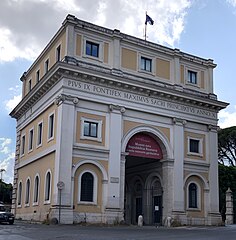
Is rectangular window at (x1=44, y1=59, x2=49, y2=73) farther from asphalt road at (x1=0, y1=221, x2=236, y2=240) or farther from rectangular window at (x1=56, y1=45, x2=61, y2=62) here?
asphalt road at (x1=0, y1=221, x2=236, y2=240)

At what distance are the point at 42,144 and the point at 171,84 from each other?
1176cm

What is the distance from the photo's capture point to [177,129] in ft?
118

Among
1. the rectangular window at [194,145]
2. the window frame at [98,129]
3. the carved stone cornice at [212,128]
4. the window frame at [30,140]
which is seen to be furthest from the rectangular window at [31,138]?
the carved stone cornice at [212,128]

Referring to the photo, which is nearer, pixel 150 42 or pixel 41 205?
pixel 41 205

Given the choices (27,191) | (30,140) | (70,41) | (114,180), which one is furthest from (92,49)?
(27,191)

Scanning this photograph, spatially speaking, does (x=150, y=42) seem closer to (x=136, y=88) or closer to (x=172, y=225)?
(x=136, y=88)

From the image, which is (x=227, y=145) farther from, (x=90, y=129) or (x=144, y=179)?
(x=90, y=129)

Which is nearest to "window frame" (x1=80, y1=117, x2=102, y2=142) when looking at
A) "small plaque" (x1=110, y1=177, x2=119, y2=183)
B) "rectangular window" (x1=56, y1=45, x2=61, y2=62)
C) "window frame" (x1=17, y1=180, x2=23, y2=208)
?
"small plaque" (x1=110, y1=177, x2=119, y2=183)

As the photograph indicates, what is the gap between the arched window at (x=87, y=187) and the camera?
3061 centimetres

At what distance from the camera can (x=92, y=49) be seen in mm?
33438

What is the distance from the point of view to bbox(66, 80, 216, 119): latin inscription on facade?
3153cm

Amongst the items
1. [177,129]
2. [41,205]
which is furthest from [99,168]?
[177,129]

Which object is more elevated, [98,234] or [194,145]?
[194,145]

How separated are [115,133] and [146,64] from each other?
284 inches
